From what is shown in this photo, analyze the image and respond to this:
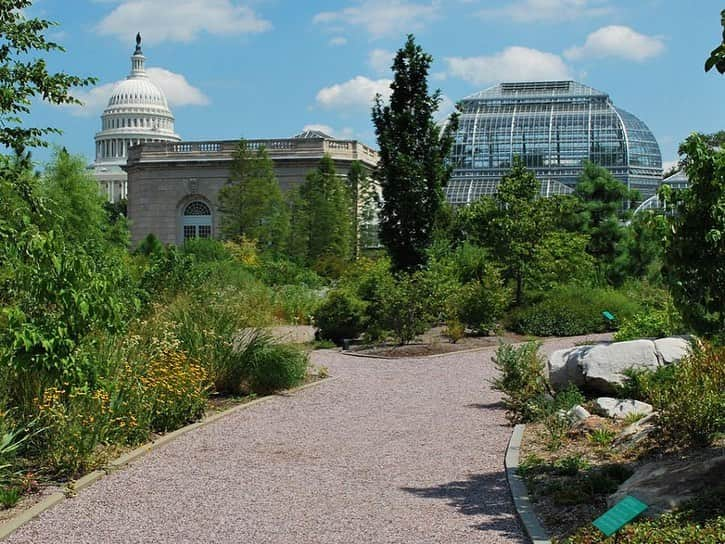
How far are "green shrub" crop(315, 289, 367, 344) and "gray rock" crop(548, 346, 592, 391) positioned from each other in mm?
8303

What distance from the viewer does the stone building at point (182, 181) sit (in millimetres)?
60594

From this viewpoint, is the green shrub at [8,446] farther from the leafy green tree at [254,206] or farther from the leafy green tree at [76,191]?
the leafy green tree at [254,206]

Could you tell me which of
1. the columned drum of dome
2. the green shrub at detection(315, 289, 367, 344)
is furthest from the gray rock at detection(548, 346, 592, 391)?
the columned drum of dome

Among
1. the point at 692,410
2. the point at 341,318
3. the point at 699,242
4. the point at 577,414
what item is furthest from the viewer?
the point at 341,318

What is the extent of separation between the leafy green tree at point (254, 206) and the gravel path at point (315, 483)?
35.4m

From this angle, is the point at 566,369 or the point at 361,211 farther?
the point at 361,211

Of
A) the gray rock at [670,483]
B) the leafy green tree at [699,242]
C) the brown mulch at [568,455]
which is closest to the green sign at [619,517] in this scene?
the gray rock at [670,483]

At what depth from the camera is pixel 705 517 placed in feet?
18.2

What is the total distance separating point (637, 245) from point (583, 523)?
22421 millimetres

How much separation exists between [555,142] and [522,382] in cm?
5379

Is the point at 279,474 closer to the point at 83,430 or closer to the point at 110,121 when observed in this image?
the point at 83,430

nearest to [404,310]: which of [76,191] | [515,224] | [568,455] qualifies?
[515,224]

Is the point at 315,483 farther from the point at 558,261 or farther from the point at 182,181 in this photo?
the point at 182,181

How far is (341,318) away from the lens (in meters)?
19.7
